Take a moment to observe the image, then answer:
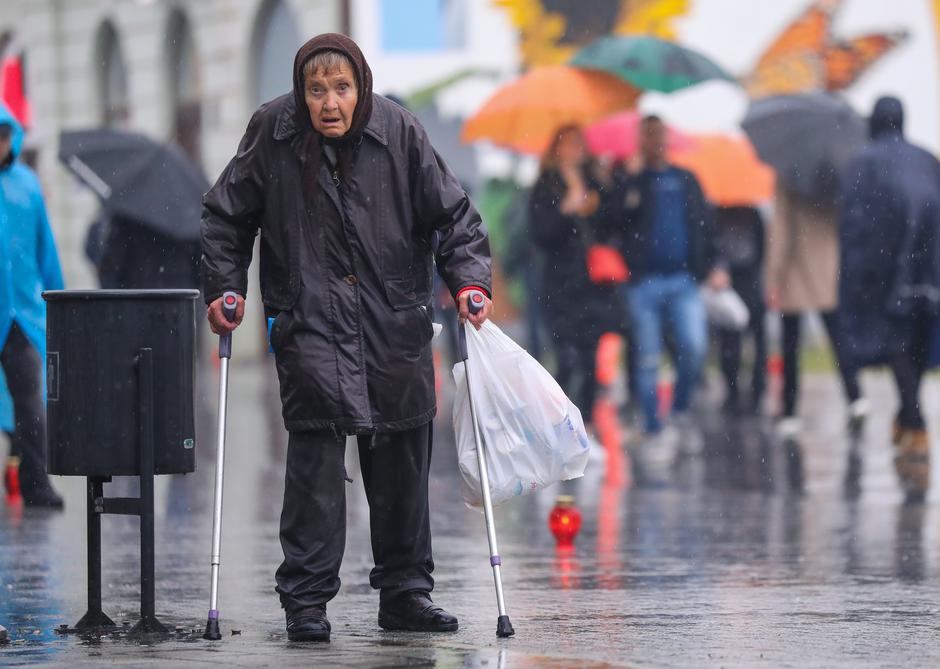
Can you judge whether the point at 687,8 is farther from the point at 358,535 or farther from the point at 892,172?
the point at 358,535

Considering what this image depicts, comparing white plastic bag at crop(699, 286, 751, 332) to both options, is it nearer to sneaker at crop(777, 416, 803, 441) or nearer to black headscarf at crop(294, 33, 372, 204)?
sneaker at crop(777, 416, 803, 441)

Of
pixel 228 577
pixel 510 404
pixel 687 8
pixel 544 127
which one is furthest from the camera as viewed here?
pixel 687 8

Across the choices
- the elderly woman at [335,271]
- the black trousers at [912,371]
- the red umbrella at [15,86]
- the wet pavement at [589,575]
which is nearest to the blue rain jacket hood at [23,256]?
the wet pavement at [589,575]

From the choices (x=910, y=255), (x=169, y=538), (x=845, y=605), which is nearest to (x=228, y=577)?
(x=169, y=538)

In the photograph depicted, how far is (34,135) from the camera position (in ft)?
104

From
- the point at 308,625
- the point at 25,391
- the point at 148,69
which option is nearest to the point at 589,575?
the point at 308,625

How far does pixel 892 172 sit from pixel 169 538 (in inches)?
225

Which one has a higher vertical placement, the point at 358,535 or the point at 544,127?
the point at 544,127

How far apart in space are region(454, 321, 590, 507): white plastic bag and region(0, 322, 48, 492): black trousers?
3.79 meters

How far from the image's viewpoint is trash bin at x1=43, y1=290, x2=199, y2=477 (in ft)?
22.6

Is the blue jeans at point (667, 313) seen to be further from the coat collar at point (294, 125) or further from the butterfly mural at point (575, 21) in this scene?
the butterfly mural at point (575, 21)

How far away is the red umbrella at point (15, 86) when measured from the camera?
3086cm

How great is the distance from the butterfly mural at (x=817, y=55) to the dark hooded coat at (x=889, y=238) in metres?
12.7

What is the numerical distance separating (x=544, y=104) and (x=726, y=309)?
220cm
